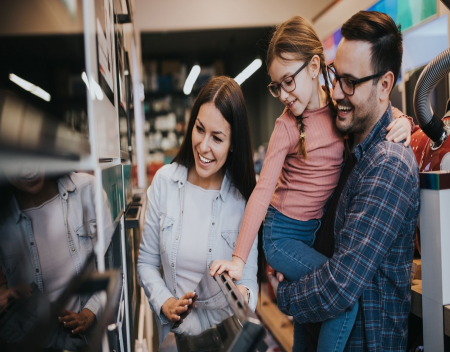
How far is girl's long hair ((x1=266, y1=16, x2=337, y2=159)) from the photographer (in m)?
1.49

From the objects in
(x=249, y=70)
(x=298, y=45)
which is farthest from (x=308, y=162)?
(x=249, y=70)

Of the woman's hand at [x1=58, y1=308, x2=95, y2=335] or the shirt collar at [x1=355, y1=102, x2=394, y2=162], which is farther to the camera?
the shirt collar at [x1=355, y1=102, x2=394, y2=162]

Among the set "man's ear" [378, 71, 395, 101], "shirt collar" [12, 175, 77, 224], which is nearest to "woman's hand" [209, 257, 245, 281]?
"shirt collar" [12, 175, 77, 224]

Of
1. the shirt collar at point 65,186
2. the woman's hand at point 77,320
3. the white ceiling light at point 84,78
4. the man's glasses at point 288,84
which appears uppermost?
the man's glasses at point 288,84

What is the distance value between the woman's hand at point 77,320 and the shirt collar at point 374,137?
108 centimetres

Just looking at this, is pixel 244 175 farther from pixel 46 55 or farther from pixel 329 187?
pixel 46 55

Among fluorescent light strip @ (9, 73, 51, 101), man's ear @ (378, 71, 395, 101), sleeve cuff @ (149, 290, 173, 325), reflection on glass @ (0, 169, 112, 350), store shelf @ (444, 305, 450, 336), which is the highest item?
man's ear @ (378, 71, 395, 101)

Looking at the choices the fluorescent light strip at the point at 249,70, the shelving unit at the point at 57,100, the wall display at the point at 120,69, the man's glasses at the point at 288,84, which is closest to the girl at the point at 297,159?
the man's glasses at the point at 288,84

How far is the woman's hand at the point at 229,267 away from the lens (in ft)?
3.92

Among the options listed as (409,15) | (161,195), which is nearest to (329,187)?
(161,195)

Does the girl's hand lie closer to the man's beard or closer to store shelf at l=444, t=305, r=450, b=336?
the man's beard

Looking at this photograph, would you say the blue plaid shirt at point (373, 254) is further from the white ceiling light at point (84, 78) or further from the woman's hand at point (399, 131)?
the white ceiling light at point (84, 78)

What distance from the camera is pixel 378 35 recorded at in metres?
1.30

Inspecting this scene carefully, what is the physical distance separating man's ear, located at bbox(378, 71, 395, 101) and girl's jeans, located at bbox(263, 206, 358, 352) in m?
0.58
